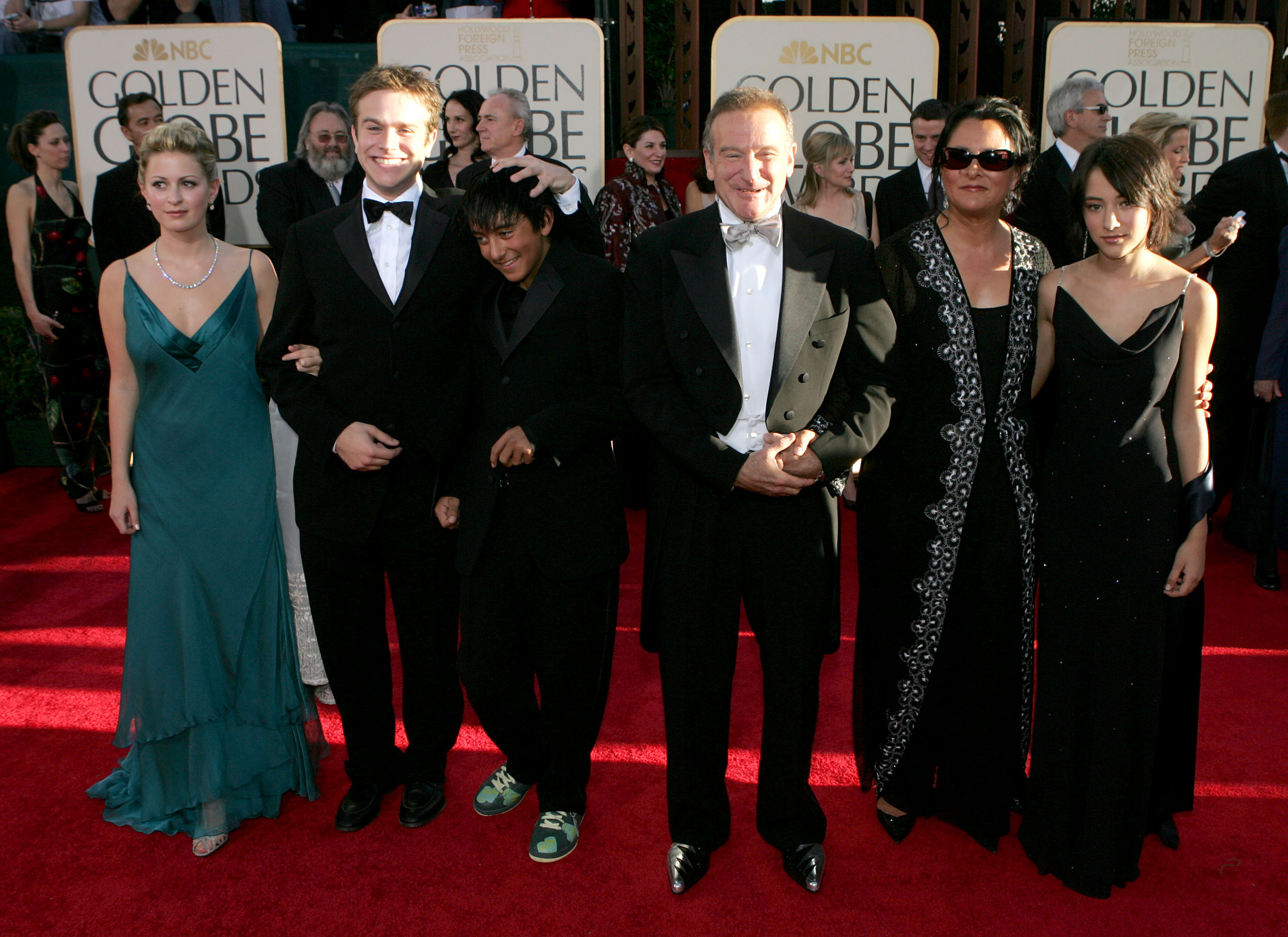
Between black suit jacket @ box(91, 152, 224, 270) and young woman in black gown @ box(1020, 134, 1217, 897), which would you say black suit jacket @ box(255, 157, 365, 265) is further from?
young woman in black gown @ box(1020, 134, 1217, 897)

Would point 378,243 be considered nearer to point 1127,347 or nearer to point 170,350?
point 170,350

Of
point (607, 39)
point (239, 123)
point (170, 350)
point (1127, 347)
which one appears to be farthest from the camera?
point (607, 39)

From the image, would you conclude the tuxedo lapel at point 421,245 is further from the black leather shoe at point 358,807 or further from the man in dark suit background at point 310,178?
the man in dark suit background at point 310,178

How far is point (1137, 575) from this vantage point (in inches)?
92.8

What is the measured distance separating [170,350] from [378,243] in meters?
0.62

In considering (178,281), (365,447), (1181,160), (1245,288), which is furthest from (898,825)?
(1245,288)

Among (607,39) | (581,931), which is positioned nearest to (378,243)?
(581,931)

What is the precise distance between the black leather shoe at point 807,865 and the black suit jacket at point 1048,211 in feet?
8.75

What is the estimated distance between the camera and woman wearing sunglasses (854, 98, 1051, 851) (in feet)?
7.77

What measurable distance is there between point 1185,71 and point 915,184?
2251mm

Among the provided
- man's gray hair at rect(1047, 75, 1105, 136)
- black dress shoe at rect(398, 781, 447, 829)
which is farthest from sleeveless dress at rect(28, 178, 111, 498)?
man's gray hair at rect(1047, 75, 1105, 136)

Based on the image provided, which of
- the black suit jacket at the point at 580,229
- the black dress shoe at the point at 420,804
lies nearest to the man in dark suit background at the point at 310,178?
the black suit jacket at the point at 580,229

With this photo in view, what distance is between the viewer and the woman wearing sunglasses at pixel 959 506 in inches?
93.2

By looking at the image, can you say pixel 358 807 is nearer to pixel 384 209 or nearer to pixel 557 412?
pixel 557 412
